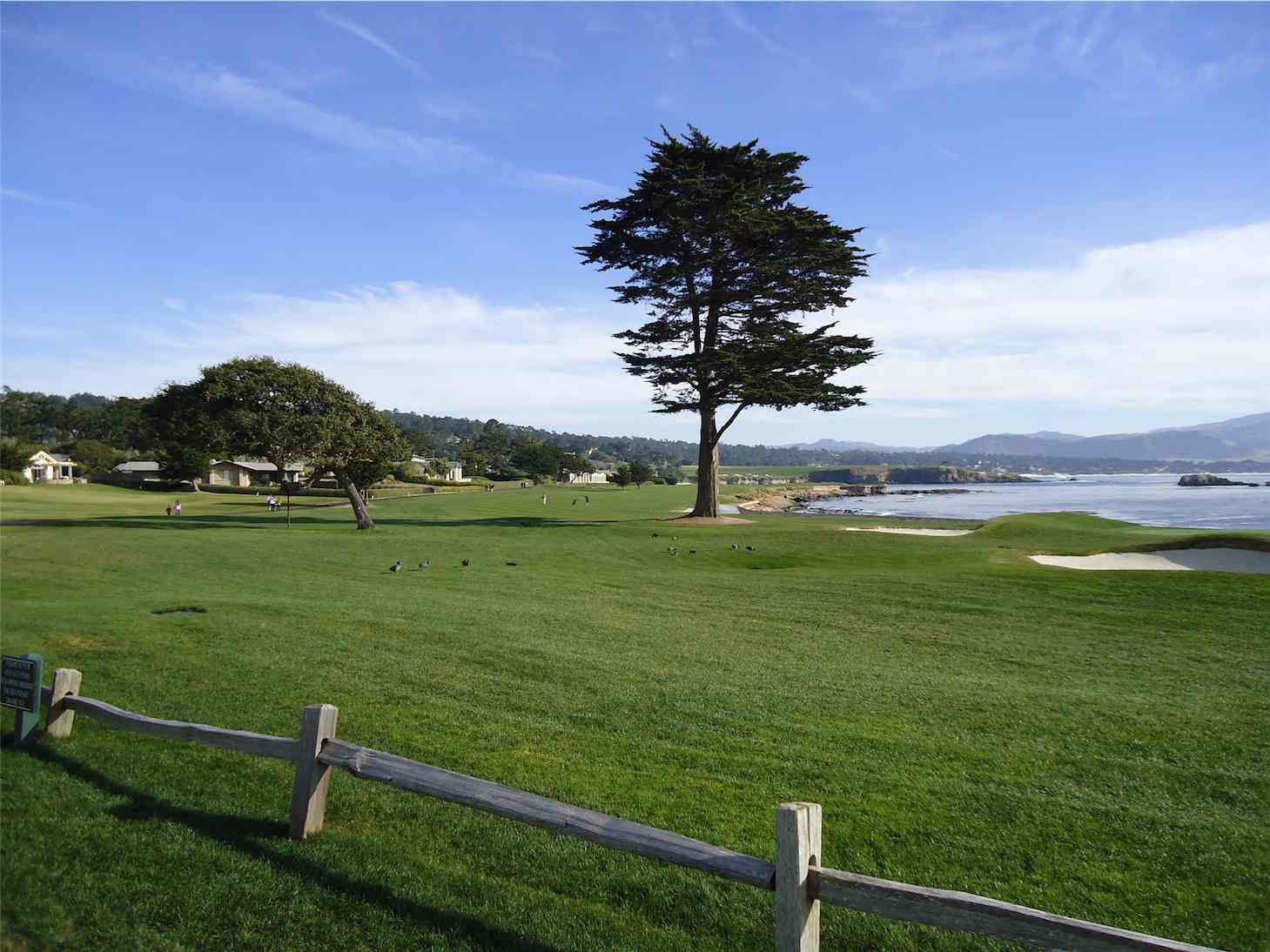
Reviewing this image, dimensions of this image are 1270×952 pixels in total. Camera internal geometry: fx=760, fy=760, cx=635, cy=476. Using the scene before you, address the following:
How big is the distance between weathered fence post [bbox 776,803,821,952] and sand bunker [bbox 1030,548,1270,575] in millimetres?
22132

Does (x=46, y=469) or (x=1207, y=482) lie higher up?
(x=46, y=469)

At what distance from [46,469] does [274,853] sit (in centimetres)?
10648

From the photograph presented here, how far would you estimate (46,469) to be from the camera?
89438mm

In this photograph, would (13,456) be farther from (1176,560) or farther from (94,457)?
(1176,560)

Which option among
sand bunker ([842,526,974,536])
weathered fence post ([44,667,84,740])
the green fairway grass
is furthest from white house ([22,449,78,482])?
weathered fence post ([44,667,84,740])

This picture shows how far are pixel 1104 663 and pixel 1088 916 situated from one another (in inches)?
330

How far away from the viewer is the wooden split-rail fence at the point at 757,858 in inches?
158

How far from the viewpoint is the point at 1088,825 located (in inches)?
269

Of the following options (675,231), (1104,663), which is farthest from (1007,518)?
(1104,663)

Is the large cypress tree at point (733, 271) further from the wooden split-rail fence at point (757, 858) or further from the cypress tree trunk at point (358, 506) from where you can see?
the wooden split-rail fence at point (757, 858)

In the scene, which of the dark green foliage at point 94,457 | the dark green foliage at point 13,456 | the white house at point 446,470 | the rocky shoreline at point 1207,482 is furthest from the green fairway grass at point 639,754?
the rocky shoreline at point 1207,482

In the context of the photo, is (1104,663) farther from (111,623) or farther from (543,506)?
(543,506)

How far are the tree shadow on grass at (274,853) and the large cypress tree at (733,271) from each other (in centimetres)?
3410

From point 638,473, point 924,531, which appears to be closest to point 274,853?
point 924,531
